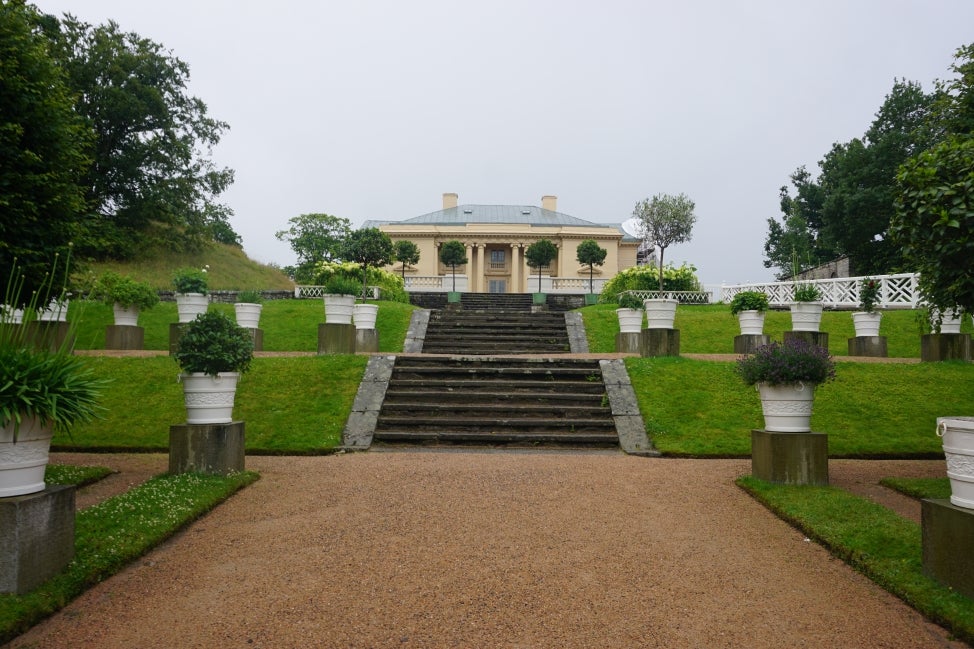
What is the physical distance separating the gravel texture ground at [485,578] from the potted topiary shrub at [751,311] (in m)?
9.33

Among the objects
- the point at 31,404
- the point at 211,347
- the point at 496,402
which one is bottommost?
the point at 496,402

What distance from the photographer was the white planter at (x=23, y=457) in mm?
3743

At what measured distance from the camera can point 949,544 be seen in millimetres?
3844

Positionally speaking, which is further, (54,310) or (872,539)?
(54,310)

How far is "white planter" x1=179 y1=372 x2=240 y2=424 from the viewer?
691 cm

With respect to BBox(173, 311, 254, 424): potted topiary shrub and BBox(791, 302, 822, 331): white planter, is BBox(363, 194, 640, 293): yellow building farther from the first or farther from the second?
BBox(173, 311, 254, 424): potted topiary shrub

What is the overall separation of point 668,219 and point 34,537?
27598 millimetres

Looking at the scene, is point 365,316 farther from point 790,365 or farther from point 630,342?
point 790,365

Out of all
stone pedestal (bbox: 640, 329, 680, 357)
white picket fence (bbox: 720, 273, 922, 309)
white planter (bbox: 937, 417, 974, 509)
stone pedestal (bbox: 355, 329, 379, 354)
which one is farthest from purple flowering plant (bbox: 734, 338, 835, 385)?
white picket fence (bbox: 720, 273, 922, 309)

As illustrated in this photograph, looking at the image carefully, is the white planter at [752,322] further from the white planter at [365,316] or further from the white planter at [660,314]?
the white planter at [365,316]

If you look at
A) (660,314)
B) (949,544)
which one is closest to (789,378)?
(949,544)

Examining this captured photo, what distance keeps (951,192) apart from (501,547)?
4218 millimetres

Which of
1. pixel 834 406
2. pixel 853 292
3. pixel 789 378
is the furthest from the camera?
pixel 853 292

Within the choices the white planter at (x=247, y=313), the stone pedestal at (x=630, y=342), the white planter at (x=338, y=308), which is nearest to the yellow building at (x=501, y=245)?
the stone pedestal at (x=630, y=342)
